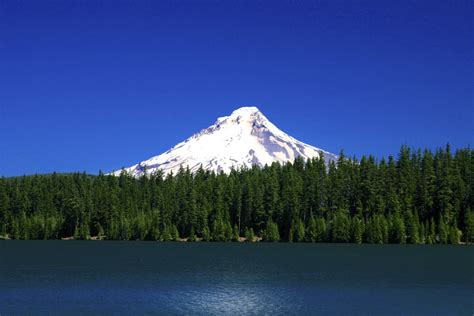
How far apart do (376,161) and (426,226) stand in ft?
139

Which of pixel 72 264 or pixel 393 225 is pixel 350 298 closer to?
pixel 72 264

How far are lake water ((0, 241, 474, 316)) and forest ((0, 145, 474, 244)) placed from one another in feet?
132

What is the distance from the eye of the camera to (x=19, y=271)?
238ft

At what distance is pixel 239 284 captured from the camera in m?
62.2

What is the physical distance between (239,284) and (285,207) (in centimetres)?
9444

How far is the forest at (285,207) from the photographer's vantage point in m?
138

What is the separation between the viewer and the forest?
138 metres

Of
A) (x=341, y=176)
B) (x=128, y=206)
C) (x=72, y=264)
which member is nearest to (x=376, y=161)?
(x=341, y=176)

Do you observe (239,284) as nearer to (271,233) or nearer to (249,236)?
(271,233)

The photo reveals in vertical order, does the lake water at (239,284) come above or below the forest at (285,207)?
below

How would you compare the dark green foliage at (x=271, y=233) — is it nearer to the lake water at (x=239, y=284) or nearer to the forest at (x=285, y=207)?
the forest at (x=285, y=207)

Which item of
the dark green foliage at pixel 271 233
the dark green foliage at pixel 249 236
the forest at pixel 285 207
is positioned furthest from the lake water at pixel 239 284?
the dark green foliage at pixel 249 236

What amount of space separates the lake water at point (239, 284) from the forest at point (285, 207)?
40.3 m

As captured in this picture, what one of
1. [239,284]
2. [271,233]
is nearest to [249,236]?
[271,233]
